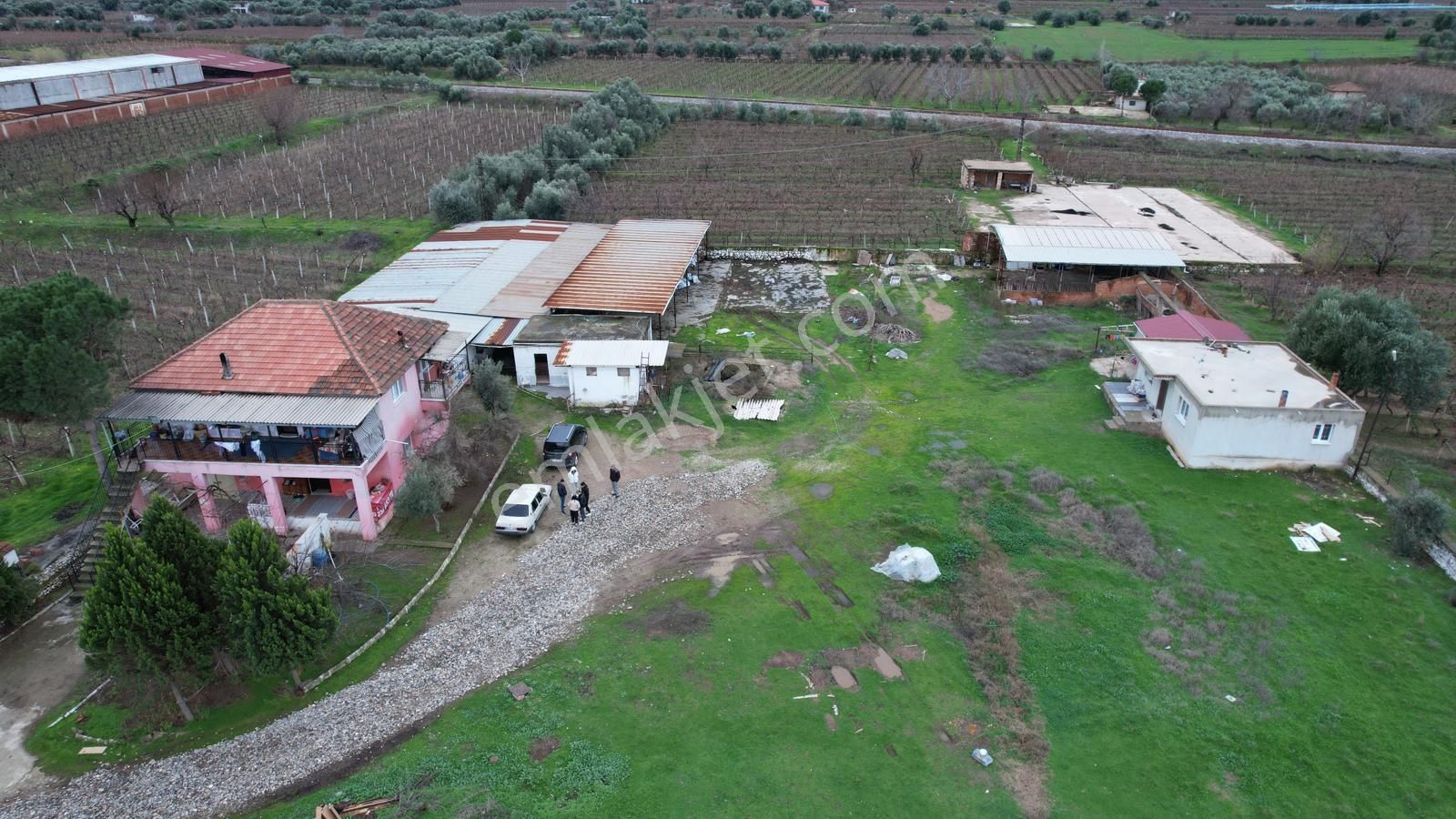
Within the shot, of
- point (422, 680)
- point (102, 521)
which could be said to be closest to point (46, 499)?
point (102, 521)

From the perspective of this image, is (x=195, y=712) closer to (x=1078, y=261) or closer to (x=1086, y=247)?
(x=1078, y=261)

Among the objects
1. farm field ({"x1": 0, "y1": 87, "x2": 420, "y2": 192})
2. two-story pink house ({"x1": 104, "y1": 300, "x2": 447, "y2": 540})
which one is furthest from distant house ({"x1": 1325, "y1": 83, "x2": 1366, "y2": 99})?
two-story pink house ({"x1": 104, "y1": 300, "x2": 447, "y2": 540})

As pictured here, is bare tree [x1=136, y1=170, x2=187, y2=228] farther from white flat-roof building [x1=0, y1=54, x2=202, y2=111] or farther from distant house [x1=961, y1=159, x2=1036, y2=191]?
distant house [x1=961, y1=159, x2=1036, y2=191]

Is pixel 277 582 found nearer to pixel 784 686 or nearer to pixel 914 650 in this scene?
pixel 784 686

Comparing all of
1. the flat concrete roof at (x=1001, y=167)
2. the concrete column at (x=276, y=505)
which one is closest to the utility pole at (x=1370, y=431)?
the concrete column at (x=276, y=505)

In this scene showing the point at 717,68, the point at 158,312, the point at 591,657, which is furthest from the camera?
the point at 717,68

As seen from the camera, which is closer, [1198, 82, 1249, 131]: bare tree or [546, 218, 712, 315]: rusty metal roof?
[546, 218, 712, 315]: rusty metal roof

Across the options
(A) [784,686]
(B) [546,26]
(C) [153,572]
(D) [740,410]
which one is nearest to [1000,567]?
(A) [784,686]
